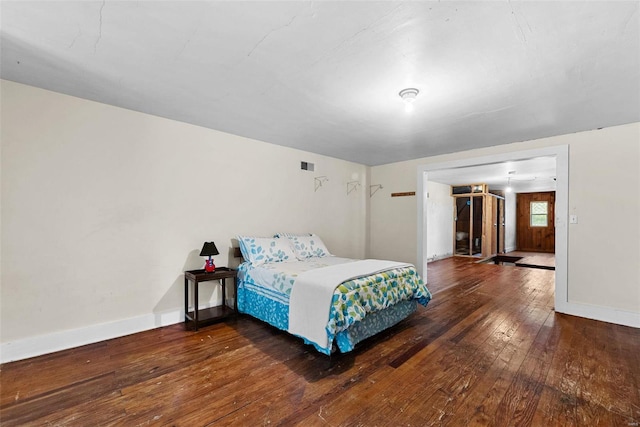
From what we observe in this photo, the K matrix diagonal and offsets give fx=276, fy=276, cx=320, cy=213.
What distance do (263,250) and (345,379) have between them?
1.87 m

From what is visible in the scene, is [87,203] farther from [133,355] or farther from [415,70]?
[415,70]

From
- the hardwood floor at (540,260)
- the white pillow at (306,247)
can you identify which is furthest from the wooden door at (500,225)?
the white pillow at (306,247)

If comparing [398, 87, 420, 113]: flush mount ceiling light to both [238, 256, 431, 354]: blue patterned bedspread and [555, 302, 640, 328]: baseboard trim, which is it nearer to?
[238, 256, 431, 354]: blue patterned bedspread

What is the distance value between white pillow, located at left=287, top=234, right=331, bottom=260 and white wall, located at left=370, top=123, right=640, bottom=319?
326 centimetres

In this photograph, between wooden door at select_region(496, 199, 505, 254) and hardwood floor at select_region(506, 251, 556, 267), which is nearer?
hardwood floor at select_region(506, 251, 556, 267)

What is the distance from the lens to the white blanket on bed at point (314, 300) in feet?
7.63

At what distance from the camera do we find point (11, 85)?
2.34 metres

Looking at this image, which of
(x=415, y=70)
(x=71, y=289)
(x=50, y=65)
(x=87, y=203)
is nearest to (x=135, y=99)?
(x=50, y=65)

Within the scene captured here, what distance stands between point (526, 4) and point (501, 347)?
2.67 metres

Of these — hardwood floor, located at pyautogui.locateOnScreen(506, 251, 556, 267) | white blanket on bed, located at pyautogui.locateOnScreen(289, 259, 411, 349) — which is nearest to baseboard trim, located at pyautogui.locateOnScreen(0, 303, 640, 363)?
white blanket on bed, located at pyautogui.locateOnScreen(289, 259, 411, 349)

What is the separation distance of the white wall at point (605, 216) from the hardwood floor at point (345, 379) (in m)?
0.43

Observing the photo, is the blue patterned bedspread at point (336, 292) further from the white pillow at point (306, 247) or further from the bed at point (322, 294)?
the white pillow at point (306, 247)

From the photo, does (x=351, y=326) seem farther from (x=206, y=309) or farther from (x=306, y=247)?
(x=206, y=309)

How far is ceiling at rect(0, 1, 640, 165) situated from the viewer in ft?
4.99
